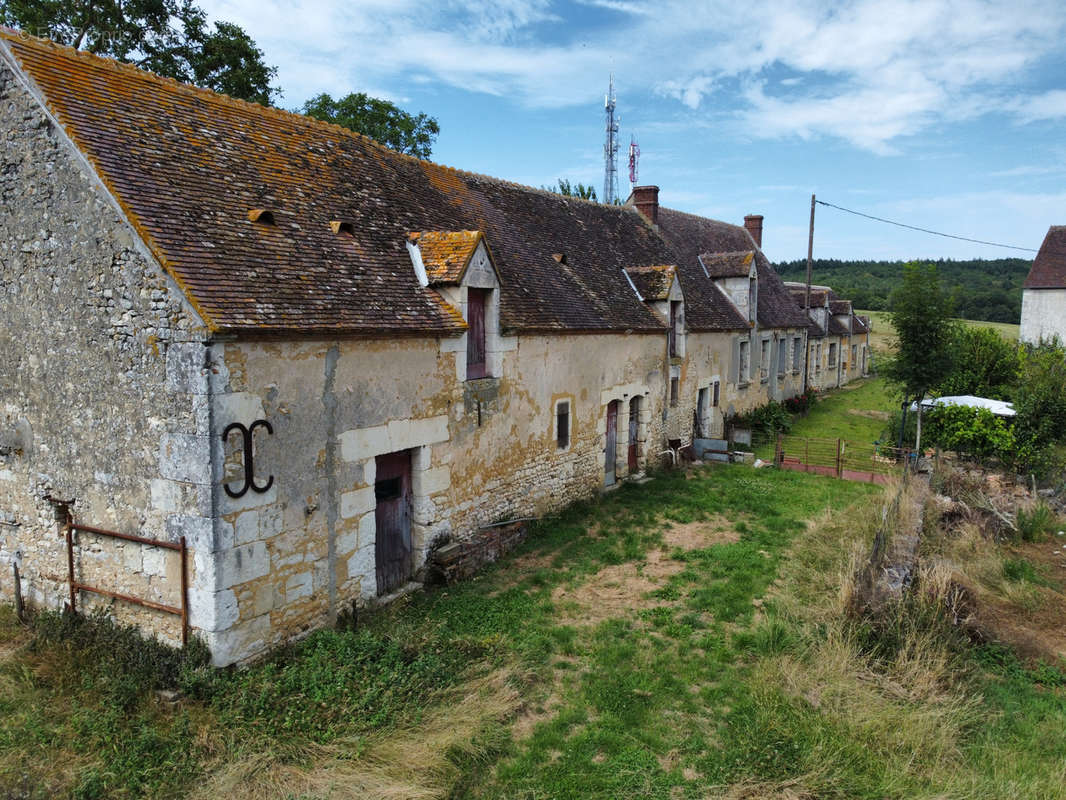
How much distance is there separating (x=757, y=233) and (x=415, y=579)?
2430 centimetres

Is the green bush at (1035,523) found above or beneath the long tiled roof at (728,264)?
beneath

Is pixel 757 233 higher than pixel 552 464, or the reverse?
pixel 757 233

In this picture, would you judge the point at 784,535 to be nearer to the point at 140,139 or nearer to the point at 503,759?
the point at 503,759

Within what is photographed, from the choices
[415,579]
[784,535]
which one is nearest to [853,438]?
[784,535]

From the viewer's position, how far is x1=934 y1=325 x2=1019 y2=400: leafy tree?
1922 cm

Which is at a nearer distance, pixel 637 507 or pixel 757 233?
pixel 637 507

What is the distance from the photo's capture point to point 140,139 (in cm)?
789

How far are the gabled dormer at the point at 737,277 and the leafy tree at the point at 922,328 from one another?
4908mm

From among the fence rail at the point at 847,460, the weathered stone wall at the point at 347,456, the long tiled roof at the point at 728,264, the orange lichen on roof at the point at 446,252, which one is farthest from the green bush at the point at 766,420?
the orange lichen on roof at the point at 446,252

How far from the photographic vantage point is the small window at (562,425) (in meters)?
12.9

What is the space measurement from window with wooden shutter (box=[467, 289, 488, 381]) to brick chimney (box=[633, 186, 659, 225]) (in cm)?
1262

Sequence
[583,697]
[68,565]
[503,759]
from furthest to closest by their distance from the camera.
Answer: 1. [68,565]
2. [583,697]
3. [503,759]

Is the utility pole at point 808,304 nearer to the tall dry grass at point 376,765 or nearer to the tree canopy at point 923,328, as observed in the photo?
the tree canopy at point 923,328

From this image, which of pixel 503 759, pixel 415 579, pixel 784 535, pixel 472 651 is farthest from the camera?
pixel 784 535
